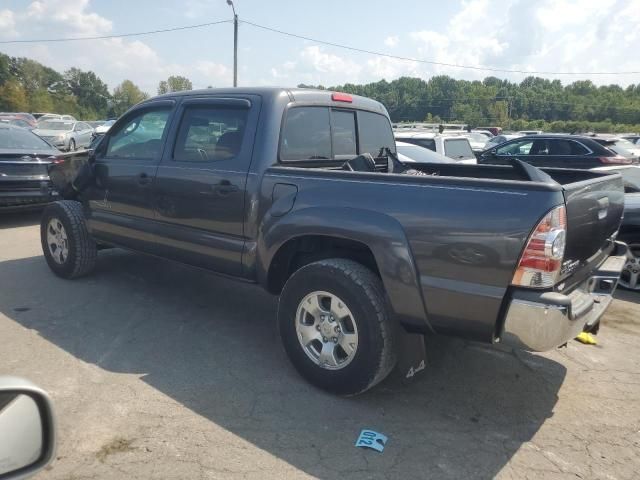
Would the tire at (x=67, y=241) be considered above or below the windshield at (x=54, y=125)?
below

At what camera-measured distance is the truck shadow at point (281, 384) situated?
9.36 ft

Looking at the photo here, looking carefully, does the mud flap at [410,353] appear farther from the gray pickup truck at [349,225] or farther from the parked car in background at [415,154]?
the parked car in background at [415,154]

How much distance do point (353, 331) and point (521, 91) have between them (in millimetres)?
109132

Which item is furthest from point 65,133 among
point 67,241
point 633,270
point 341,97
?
point 633,270

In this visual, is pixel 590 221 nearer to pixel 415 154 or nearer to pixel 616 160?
pixel 415 154

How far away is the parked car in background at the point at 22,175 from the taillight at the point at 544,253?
24.1 ft

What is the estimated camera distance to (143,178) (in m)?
4.60

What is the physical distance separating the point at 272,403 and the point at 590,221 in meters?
2.18

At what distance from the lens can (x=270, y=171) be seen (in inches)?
145

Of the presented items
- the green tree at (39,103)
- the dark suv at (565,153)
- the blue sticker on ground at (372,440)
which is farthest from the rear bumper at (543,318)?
→ the green tree at (39,103)

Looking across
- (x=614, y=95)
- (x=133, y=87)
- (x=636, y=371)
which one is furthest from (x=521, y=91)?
(x=636, y=371)

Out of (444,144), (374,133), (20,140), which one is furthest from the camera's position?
(444,144)

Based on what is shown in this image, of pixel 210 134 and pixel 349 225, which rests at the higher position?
pixel 210 134

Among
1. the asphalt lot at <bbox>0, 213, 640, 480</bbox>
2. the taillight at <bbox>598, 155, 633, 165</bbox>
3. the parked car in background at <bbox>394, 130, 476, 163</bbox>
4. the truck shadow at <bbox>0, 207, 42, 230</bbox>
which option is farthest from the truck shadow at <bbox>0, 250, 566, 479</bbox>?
the taillight at <bbox>598, 155, 633, 165</bbox>
